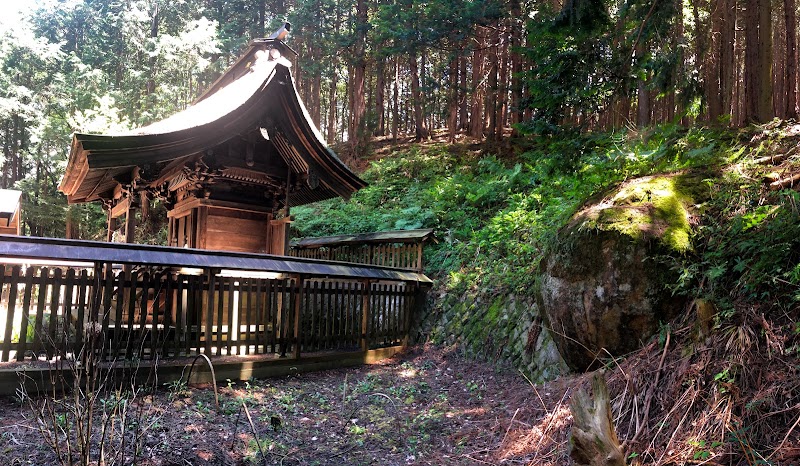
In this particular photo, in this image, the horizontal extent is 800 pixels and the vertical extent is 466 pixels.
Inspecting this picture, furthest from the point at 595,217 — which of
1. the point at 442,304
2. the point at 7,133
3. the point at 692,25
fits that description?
the point at 7,133

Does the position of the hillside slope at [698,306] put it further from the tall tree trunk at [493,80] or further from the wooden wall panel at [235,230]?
the tall tree trunk at [493,80]

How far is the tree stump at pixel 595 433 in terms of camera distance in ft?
9.52

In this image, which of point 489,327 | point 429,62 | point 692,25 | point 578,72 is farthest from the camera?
point 429,62

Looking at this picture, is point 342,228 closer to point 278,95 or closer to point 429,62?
point 278,95

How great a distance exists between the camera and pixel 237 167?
8.95 metres

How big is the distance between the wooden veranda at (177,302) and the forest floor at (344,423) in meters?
0.72

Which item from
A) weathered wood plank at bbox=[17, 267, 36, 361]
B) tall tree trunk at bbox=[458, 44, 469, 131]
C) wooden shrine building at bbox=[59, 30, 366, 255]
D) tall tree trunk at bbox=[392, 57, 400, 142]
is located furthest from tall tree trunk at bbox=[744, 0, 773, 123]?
tall tree trunk at bbox=[392, 57, 400, 142]

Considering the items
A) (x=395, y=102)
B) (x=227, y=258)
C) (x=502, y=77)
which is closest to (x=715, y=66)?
(x=502, y=77)

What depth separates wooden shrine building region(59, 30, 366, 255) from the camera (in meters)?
7.89

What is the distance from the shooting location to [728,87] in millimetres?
13602

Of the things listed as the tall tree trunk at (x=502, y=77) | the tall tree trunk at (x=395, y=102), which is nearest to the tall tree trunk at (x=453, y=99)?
the tall tree trunk at (x=502, y=77)

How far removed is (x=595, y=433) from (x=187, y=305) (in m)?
5.60

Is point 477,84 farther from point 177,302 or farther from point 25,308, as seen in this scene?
point 25,308

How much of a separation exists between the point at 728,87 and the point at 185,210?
15.5 metres
